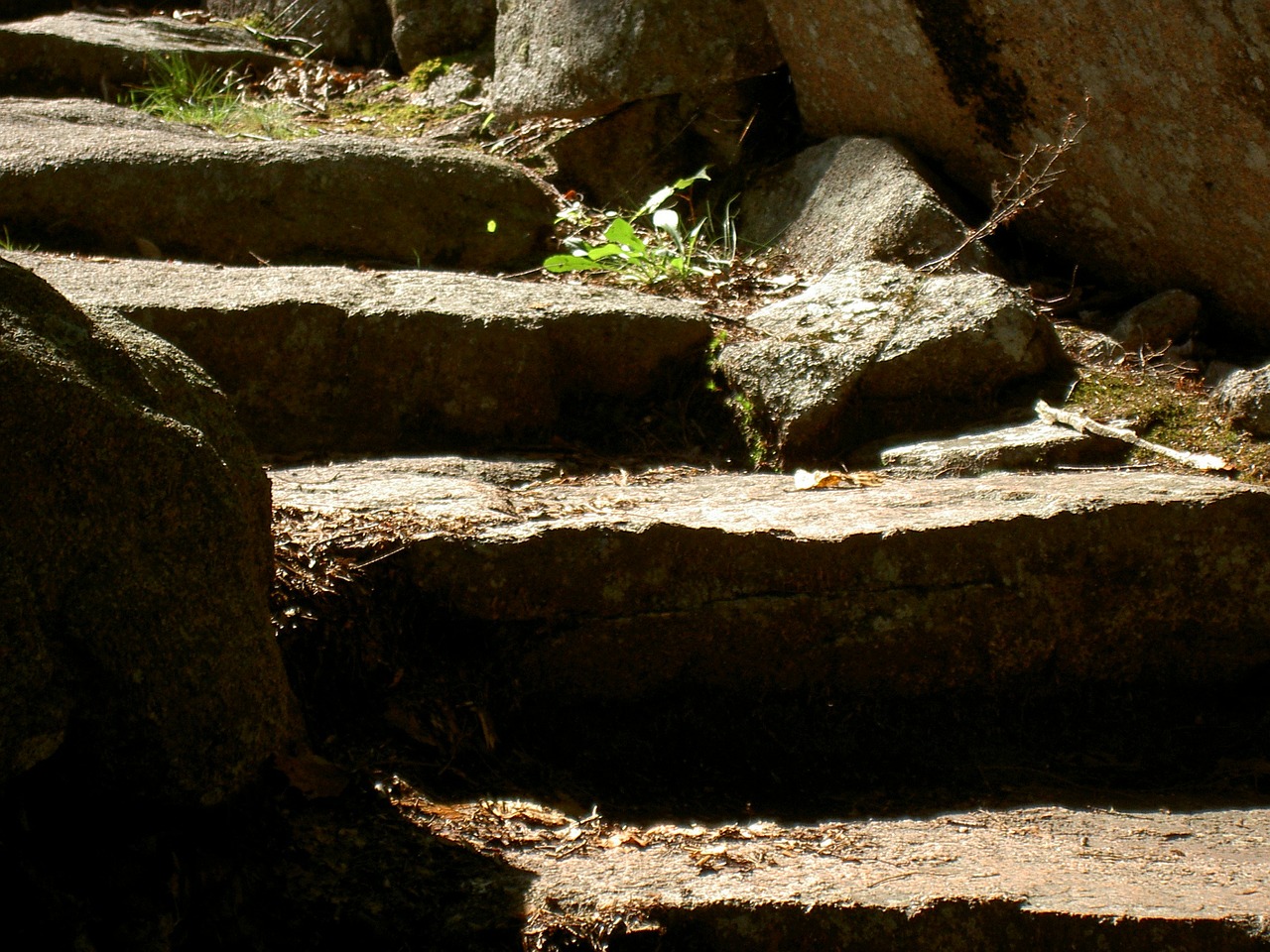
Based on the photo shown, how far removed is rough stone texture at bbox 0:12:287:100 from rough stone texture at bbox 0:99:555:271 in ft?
3.96

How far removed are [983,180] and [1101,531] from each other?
6.33 ft

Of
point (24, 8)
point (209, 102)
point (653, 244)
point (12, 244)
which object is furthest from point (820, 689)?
point (24, 8)

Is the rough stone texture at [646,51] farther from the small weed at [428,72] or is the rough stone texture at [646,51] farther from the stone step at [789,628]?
the stone step at [789,628]

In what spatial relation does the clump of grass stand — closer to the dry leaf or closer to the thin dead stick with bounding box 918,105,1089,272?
the thin dead stick with bounding box 918,105,1089,272

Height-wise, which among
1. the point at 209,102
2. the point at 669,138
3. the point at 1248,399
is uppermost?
the point at 209,102

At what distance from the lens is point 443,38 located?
5.70 meters

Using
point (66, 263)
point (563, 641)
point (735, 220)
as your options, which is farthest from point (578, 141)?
→ point (563, 641)

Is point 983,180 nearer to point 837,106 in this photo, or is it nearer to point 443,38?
point 837,106

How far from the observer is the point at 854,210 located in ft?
12.4

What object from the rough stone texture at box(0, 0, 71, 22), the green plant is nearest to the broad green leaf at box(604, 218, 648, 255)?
the green plant

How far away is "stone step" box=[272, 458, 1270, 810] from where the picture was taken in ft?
6.93

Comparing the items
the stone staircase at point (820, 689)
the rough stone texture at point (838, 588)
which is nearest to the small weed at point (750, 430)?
the stone staircase at point (820, 689)

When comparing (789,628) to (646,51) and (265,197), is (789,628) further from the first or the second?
(646,51)

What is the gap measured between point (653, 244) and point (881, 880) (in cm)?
272
